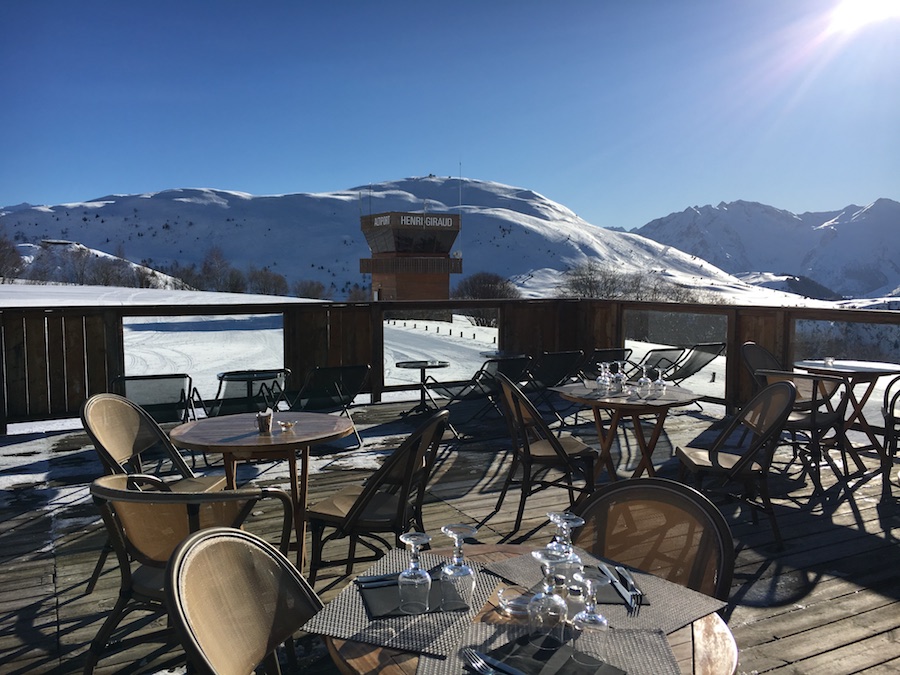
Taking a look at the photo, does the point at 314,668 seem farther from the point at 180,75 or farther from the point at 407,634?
the point at 180,75

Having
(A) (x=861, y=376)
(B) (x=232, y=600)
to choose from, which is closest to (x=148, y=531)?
(B) (x=232, y=600)

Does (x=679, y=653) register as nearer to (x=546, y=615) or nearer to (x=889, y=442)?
(x=546, y=615)

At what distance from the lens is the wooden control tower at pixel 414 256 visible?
62.4 m

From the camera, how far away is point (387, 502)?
10.6 feet

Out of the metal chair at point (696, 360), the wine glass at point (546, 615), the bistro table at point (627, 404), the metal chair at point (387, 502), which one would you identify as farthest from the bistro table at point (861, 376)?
A: the wine glass at point (546, 615)

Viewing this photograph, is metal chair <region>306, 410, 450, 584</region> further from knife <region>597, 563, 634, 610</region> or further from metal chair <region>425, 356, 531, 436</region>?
metal chair <region>425, 356, 531, 436</region>

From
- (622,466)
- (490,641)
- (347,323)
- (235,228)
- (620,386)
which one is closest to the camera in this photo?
(490,641)

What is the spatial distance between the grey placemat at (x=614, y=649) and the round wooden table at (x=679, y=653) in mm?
30

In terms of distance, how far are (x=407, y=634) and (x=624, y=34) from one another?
1219 centimetres

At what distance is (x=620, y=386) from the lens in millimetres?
4832

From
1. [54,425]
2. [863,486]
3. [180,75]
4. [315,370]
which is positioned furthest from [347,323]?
[180,75]

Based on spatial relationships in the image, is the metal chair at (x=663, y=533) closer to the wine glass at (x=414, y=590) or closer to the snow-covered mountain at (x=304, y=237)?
the wine glass at (x=414, y=590)

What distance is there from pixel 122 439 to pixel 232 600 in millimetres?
2215

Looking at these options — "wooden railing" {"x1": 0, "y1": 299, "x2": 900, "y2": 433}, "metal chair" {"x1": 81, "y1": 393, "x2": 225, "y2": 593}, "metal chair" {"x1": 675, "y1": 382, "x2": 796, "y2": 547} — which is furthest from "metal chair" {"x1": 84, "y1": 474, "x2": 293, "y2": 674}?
"wooden railing" {"x1": 0, "y1": 299, "x2": 900, "y2": 433}
